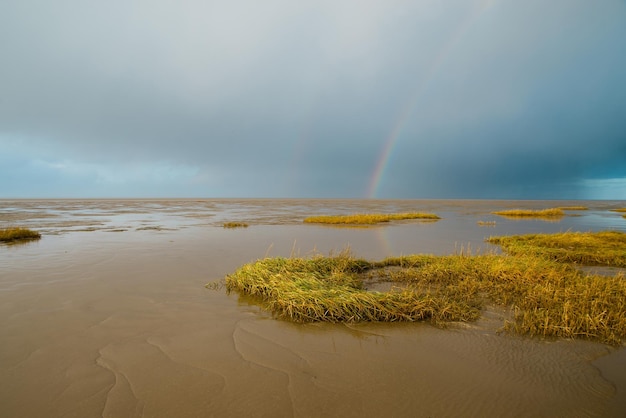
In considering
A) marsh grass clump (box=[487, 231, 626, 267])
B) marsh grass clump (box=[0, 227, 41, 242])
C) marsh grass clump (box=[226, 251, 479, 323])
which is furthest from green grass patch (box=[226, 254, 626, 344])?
marsh grass clump (box=[0, 227, 41, 242])

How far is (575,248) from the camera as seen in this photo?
50.9ft

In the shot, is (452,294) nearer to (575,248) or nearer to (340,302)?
(340,302)

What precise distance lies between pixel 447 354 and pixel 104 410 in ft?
Result: 17.1

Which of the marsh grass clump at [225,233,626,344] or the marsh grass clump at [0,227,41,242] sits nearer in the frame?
the marsh grass clump at [225,233,626,344]

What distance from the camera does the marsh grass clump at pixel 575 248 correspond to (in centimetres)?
1338

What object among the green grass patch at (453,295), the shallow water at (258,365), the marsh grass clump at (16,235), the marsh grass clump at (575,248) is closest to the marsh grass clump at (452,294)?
the green grass patch at (453,295)

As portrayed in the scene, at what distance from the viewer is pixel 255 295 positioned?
352 inches

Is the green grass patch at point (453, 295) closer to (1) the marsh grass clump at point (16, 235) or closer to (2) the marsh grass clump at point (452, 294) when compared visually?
(2) the marsh grass clump at point (452, 294)

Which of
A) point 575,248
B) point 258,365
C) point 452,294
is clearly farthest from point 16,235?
point 575,248

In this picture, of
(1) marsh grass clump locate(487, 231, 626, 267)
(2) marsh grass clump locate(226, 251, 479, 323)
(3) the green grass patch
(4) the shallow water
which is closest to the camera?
(4) the shallow water

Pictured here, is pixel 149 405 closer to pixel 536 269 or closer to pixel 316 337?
pixel 316 337

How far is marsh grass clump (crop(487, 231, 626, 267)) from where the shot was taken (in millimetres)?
13383

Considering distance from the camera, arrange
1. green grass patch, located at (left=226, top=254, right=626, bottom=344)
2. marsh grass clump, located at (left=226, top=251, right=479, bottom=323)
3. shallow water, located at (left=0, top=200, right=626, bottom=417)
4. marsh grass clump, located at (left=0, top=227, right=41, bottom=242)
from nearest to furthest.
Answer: shallow water, located at (left=0, top=200, right=626, bottom=417)
green grass patch, located at (left=226, top=254, right=626, bottom=344)
marsh grass clump, located at (left=226, top=251, right=479, bottom=323)
marsh grass clump, located at (left=0, top=227, right=41, bottom=242)

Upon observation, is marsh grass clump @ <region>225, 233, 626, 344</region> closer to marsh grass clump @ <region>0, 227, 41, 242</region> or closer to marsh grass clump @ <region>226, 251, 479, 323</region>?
marsh grass clump @ <region>226, 251, 479, 323</region>
